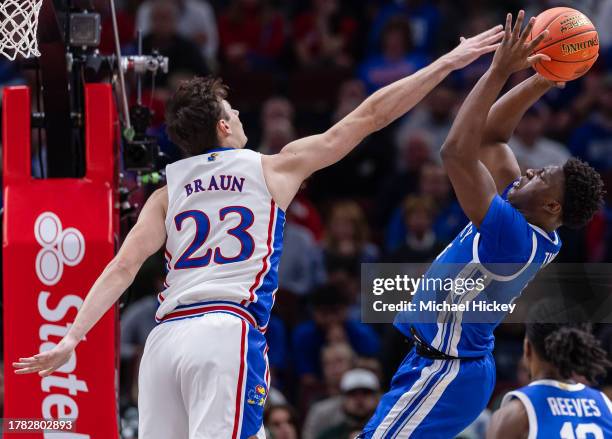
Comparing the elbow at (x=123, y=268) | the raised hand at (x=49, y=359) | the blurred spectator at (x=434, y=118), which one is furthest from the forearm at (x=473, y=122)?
the blurred spectator at (x=434, y=118)

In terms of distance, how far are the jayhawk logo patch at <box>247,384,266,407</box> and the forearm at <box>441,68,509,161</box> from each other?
146cm

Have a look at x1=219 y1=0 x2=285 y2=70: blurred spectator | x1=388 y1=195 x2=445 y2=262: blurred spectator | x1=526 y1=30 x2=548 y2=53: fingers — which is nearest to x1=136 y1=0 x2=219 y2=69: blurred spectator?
x1=219 y1=0 x2=285 y2=70: blurred spectator

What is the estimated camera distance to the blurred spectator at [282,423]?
28.0ft

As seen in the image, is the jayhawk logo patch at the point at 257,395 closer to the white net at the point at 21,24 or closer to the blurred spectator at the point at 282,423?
the white net at the point at 21,24

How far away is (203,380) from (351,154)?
7.27 meters

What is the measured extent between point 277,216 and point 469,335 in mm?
1178

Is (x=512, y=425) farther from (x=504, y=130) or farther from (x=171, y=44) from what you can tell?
(x=171, y=44)

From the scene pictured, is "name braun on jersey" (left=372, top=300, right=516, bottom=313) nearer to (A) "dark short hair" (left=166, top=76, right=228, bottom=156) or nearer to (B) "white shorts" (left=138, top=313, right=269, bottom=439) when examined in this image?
(B) "white shorts" (left=138, top=313, right=269, bottom=439)

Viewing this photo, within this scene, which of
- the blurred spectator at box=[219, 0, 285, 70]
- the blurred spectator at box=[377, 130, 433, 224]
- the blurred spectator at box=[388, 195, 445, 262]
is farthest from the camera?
the blurred spectator at box=[219, 0, 285, 70]

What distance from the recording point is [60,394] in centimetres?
646

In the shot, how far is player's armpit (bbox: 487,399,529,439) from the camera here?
19.1 feet

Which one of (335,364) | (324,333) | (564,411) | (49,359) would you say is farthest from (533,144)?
(49,359)

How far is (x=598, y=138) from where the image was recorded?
11977mm

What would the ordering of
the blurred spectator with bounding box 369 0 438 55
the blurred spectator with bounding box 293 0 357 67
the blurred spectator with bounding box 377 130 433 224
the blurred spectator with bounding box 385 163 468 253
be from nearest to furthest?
Result: the blurred spectator with bounding box 385 163 468 253
the blurred spectator with bounding box 377 130 433 224
the blurred spectator with bounding box 369 0 438 55
the blurred spectator with bounding box 293 0 357 67
